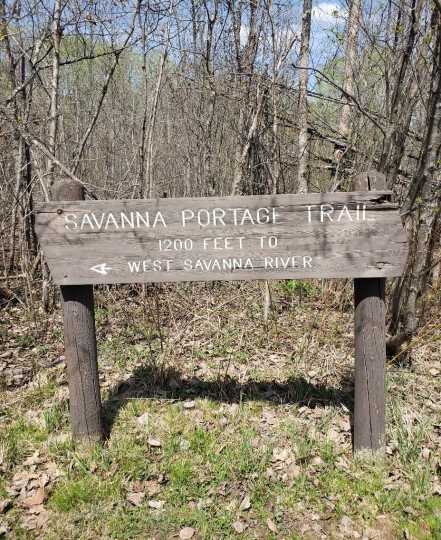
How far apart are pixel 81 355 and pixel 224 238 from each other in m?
1.29

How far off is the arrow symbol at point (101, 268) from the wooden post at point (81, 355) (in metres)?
0.22

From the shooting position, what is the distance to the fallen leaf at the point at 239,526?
229 cm

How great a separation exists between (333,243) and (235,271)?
61cm

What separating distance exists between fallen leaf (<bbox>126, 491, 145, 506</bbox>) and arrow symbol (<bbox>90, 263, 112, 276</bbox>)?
1.40 metres

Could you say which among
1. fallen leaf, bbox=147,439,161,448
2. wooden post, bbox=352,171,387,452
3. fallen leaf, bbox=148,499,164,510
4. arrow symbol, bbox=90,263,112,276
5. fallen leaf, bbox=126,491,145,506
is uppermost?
arrow symbol, bbox=90,263,112,276

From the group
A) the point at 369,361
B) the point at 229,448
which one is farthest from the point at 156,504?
the point at 369,361

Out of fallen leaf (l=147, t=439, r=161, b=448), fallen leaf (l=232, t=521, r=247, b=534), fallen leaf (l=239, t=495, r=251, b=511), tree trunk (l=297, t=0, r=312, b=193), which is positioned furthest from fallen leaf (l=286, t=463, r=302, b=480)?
tree trunk (l=297, t=0, r=312, b=193)

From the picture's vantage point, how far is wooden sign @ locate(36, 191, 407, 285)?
2.37 m

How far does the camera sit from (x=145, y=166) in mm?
5801

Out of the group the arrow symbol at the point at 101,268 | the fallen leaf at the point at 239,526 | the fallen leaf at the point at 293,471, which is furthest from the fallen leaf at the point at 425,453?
the arrow symbol at the point at 101,268

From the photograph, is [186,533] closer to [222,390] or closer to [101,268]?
[222,390]

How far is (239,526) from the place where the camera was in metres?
2.31

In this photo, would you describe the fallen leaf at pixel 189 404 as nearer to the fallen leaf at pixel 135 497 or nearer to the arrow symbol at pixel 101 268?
the fallen leaf at pixel 135 497

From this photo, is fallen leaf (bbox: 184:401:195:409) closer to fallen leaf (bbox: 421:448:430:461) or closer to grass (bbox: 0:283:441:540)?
grass (bbox: 0:283:441:540)
